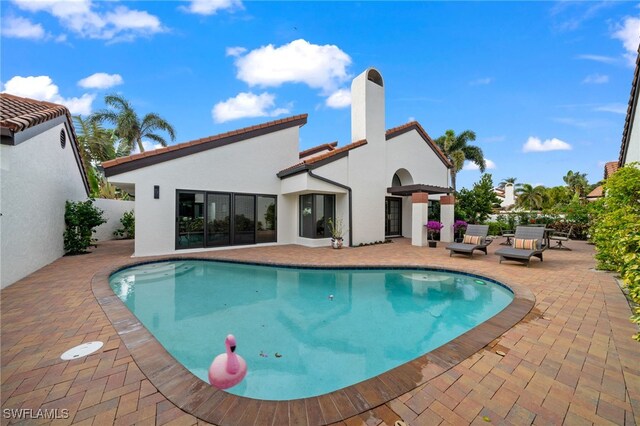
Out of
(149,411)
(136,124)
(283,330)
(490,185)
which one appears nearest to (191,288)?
(283,330)

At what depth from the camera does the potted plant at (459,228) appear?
14405mm

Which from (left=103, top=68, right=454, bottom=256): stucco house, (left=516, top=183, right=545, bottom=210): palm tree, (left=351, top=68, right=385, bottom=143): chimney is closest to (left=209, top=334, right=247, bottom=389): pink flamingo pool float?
(left=103, top=68, right=454, bottom=256): stucco house

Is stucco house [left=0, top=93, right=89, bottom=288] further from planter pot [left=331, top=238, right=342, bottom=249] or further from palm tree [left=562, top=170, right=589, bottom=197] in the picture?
palm tree [left=562, top=170, right=589, bottom=197]

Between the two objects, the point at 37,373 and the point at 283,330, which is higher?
the point at 37,373

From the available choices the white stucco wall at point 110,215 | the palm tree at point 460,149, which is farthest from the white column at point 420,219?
the white stucco wall at point 110,215

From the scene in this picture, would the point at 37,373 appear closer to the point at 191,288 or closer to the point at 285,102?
the point at 191,288

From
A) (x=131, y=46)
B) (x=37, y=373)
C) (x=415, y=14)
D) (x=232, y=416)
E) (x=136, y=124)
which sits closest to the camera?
(x=232, y=416)

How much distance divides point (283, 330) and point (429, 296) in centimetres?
402

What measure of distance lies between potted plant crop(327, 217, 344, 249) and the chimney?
4.89 metres

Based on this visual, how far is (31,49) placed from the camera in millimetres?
11422

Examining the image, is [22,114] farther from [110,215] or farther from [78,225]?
[110,215]

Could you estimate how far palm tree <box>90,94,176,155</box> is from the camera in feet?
75.3

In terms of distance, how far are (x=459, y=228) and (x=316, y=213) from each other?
321 inches

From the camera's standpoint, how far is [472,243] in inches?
428
